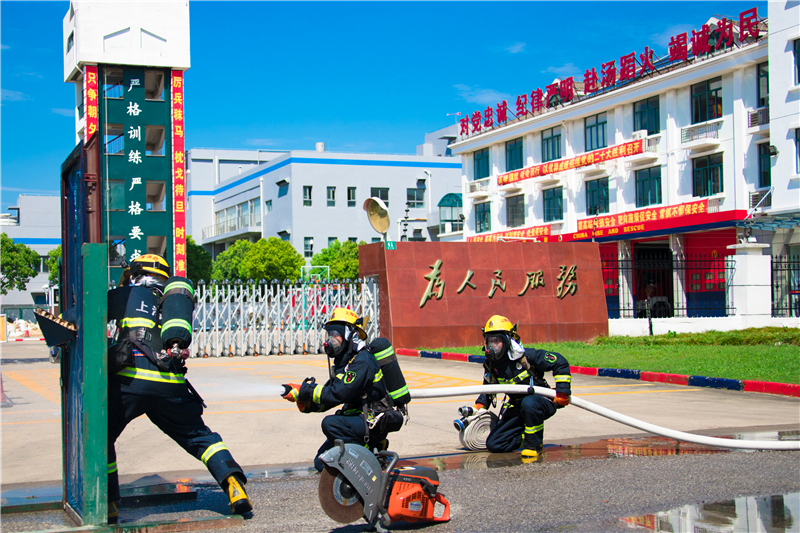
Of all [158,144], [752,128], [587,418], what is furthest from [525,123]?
[587,418]

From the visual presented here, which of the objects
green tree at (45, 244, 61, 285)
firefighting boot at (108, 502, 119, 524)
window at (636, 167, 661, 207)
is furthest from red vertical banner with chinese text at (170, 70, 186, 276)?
firefighting boot at (108, 502, 119, 524)

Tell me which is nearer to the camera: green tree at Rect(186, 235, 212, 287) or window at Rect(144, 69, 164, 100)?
window at Rect(144, 69, 164, 100)

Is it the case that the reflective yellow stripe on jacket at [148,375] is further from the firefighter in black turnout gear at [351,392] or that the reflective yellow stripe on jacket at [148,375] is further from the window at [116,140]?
the window at [116,140]

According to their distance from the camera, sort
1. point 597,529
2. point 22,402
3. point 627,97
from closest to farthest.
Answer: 1. point 597,529
2. point 22,402
3. point 627,97

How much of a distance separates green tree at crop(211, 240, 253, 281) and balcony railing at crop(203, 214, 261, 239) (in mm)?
5554

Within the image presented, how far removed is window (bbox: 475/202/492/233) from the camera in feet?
144

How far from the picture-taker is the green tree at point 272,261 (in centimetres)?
5347

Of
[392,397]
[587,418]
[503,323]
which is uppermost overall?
[503,323]

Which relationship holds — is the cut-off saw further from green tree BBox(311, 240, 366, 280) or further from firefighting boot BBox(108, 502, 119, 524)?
green tree BBox(311, 240, 366, 280)

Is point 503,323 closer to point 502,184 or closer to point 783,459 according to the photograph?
point 783,459

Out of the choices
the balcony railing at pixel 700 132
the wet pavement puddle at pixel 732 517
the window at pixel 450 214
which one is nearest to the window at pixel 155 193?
the window at pixel 450 214

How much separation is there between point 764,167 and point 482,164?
62.1 feet

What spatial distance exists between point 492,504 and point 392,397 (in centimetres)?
118

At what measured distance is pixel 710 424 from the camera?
A: 870 cm
